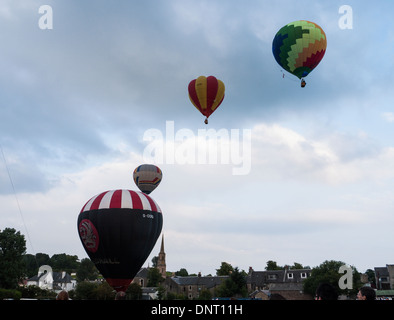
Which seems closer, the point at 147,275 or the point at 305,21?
the point at 305,21

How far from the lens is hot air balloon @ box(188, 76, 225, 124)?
3625 centimetres

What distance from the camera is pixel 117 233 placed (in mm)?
26422

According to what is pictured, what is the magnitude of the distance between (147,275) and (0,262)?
54.2m

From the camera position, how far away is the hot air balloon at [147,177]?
48.1 m

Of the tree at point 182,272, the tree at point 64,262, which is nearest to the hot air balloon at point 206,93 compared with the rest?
the tree at point 182,272

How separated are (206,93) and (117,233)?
1626 cm

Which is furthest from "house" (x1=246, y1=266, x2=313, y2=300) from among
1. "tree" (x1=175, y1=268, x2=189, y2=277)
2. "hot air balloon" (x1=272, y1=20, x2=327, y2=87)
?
"tree" (x1=175, y1=268, x2=189, y2=277)

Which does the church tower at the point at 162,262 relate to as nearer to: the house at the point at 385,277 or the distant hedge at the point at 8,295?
the house at the point at 385,277

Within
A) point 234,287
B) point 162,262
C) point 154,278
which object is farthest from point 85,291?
point 162,262

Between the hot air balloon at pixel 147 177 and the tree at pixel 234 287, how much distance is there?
99.2 ft

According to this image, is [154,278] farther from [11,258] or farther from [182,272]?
[11,258]

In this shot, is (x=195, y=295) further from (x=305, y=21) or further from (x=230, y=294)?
(x=305, y=21)
